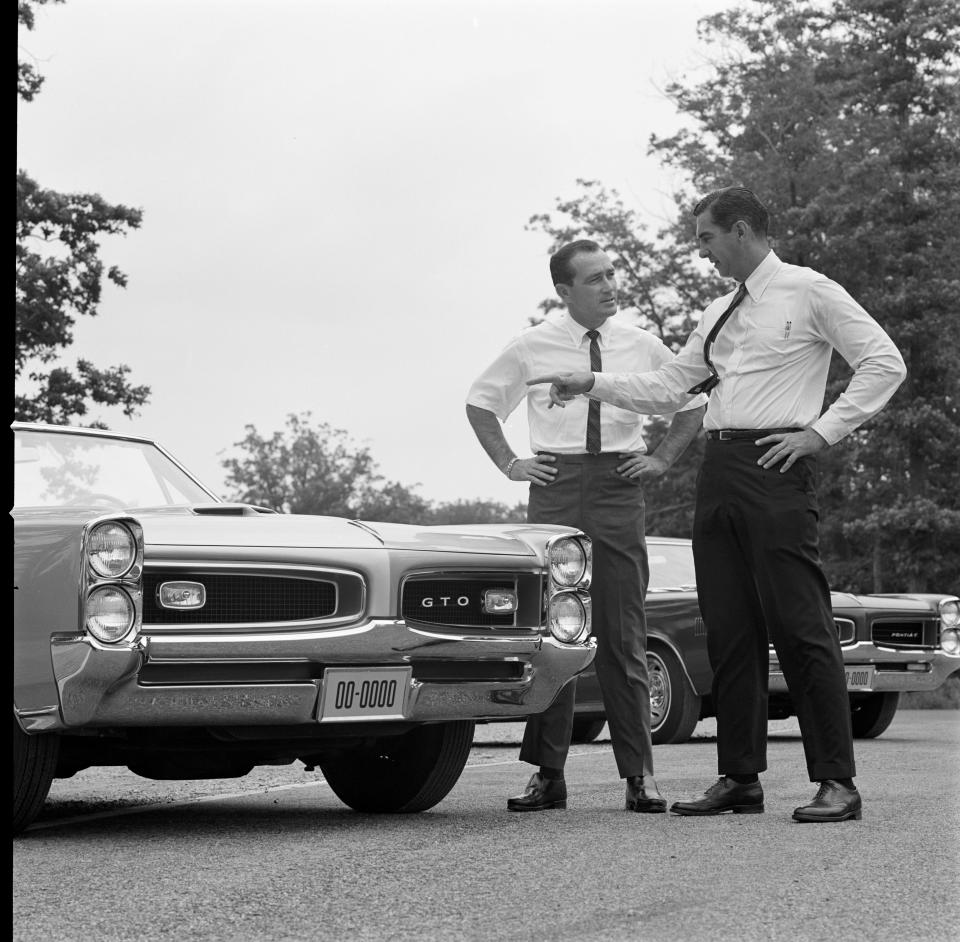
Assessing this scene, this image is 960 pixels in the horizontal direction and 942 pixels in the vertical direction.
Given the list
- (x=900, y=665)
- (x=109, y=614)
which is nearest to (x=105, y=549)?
(x=109, y=614)

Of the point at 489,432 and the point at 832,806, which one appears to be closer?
the point at 832,806

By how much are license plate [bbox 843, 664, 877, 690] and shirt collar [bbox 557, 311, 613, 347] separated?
19.5ft

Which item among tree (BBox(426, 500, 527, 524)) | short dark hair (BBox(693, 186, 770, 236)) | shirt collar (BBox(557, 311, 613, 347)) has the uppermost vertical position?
short dark hair (BBox(693, 186, 770, 236))

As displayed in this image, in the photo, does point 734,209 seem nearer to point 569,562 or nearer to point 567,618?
point 569,562

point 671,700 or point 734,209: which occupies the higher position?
point 734,209

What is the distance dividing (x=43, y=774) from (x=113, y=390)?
28.2 metres

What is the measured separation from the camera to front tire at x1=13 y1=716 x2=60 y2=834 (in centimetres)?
532

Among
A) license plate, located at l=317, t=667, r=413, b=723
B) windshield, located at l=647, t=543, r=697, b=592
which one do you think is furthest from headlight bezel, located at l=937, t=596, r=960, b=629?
license plate, located at l=317, t=667, r=413, b=723

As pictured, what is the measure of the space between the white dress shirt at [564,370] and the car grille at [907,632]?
253 inches

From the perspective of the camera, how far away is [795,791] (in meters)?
7.09

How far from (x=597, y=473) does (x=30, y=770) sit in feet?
7.59

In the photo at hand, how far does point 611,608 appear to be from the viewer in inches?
253

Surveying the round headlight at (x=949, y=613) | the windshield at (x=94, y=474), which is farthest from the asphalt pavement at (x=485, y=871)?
the round headlight at (x=949, y=613)

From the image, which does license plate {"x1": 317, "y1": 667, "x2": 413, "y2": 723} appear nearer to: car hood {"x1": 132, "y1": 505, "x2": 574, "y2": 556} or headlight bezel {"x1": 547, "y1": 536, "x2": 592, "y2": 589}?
car hood {"x1": 132, "y1": 505, "x2": 574, "y2": 556}
